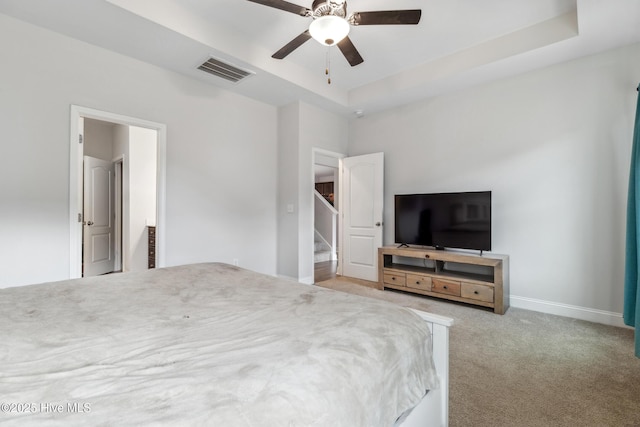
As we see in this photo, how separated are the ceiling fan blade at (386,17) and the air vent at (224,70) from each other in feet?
5.47

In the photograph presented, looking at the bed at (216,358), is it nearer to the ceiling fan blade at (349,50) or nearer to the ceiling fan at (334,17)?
the ceiling fan at (334,17)

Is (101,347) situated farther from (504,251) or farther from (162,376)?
(504,251)

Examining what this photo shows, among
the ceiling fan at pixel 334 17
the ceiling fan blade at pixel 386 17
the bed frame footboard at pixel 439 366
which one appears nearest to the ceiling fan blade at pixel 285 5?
the ceiling fan at pixel 334 17

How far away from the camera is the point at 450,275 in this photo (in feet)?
11.7

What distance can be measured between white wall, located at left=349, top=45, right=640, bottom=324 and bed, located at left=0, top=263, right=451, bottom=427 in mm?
2752

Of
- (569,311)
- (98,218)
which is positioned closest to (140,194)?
(98,218)

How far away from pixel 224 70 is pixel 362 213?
110 inches

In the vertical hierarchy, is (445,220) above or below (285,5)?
below

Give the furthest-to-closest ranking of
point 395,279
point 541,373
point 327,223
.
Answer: point 327,223
point 395,279
point 541,373

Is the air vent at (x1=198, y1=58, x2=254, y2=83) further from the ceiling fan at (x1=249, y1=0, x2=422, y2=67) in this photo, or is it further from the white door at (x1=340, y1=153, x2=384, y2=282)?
the white door at (x1=340, y1=153, x2=384, y2=282)

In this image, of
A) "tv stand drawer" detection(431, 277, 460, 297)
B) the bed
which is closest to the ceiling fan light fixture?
the bed

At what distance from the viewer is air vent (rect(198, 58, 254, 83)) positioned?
3.20m

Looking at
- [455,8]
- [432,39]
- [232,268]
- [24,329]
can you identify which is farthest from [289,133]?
[24,329]

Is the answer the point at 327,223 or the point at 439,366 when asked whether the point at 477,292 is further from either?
the point at 327,223
